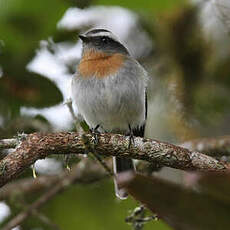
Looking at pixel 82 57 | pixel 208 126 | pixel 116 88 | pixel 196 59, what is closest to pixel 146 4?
pixel 116 88

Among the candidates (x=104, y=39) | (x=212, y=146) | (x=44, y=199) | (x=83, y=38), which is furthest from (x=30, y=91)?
(x=44, y=199)

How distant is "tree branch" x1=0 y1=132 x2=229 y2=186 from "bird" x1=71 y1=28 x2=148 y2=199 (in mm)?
949

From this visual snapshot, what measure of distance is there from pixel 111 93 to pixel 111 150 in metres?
1.01

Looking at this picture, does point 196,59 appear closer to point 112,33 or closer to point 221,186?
point 112,33

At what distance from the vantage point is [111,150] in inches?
102

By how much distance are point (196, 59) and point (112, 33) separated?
1.05 metres

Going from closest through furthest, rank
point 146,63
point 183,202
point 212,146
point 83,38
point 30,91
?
point 183,202, point 212,146, point 30,91, point 83,38, point 146,63

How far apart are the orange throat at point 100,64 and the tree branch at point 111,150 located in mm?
1078

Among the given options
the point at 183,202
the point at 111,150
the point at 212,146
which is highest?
the point at 183,202

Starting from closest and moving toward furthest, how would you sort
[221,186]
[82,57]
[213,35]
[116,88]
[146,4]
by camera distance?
[221,186] < [146,4] < [116,88] < [82,57] < [213,35]

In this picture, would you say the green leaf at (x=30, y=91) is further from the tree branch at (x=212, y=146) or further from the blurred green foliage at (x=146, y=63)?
the tree branch at (x=212, y=146)

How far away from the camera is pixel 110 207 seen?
3205mm

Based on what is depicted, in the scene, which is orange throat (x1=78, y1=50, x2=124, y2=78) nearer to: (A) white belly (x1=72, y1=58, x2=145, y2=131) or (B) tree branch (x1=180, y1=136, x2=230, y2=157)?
(A) white belly (x1=72, y1=58, x2=145, y2=131)

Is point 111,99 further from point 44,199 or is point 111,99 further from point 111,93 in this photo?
point 44,199
